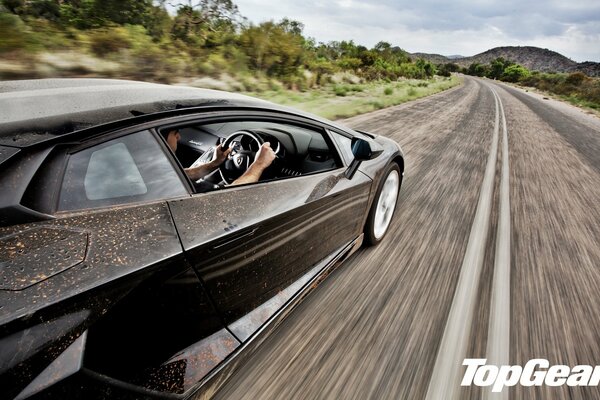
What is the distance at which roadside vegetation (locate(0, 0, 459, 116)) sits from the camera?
298 inches

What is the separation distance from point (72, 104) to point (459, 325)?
252 cm

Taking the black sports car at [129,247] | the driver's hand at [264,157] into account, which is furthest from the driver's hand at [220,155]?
the black sports car at [129,247]

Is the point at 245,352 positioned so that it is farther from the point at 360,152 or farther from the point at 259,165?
the point at 360,152

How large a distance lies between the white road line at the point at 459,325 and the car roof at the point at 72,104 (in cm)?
185

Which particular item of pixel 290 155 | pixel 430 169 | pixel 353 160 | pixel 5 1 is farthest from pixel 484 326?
pixel 5 1

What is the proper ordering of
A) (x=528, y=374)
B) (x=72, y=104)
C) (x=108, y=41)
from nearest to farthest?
(x=72, y=104) < (x=528, y=374) < (x=108, y=41)

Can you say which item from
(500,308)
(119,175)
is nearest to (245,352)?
(119,175)

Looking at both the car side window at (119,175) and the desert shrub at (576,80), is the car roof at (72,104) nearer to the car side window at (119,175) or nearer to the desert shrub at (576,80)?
the car side window at (119,175)

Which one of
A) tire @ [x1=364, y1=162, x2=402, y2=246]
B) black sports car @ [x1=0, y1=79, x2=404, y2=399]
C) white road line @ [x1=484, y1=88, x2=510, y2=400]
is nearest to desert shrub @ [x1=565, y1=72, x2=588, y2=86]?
white road line @ [x1=484, y1=88, x2=510, y2=400]

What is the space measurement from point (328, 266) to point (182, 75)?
1068 centimetres

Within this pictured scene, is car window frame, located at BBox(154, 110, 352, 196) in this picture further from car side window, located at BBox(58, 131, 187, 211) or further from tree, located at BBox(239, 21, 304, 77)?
tree, located at BBox(239, 21, 304, 77)

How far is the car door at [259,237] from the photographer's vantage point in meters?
1.33

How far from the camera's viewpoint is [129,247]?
1.11 meters

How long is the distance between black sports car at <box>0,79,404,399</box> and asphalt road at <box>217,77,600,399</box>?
1.14 ft
